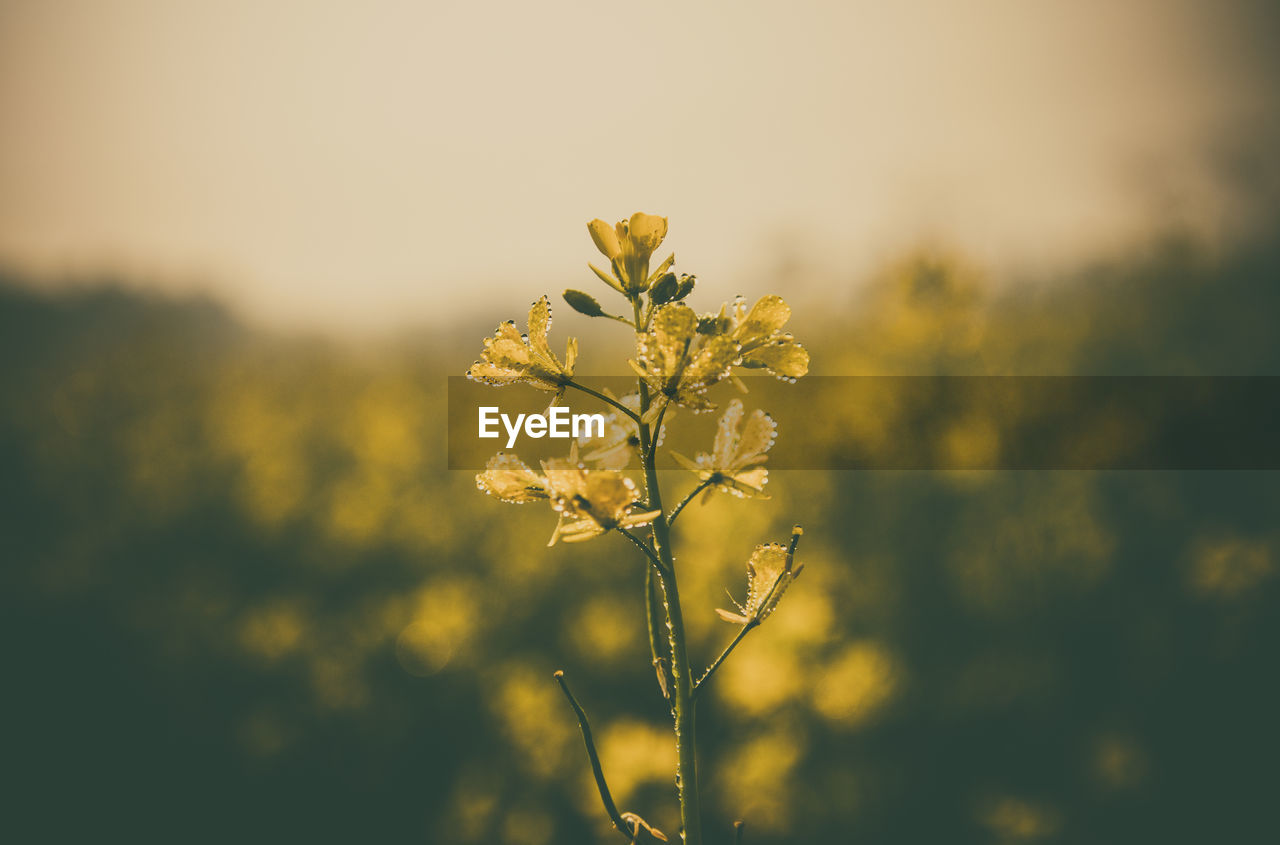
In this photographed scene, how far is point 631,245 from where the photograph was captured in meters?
0.50

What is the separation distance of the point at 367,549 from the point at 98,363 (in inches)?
87.9

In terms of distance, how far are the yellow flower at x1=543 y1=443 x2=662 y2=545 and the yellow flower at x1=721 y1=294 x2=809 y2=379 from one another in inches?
5.3

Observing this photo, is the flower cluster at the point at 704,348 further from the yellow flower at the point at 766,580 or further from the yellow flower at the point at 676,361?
the yellow flower at the point at 766,580

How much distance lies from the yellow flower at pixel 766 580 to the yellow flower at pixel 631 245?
0.23 m

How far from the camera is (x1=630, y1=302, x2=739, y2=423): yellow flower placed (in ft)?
1.49

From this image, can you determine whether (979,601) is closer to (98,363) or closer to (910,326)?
(910,326)

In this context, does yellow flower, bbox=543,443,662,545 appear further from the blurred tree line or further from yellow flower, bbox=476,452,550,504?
the blurred tree line

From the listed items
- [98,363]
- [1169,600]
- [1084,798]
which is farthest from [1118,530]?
[98,363]

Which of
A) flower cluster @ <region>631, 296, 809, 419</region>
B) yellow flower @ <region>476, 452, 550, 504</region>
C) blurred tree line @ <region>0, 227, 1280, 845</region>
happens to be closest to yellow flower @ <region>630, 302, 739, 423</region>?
flower cluster @ <region>631, 296, 809, 419</region>

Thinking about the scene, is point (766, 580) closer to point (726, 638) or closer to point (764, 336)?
point (764, 336)

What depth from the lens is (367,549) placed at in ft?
12.1

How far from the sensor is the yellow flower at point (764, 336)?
487 mm

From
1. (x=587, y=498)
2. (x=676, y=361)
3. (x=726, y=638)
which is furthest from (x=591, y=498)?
(x=726, y=638)

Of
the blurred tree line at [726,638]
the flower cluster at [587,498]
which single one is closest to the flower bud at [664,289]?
the flower cluster at [587,498]
